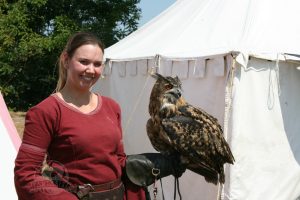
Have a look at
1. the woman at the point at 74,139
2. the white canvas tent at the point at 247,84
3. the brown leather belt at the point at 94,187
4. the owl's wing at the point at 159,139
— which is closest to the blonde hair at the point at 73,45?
the woman at the point at 74,139

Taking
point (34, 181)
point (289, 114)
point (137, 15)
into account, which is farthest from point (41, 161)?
point (137, 15)

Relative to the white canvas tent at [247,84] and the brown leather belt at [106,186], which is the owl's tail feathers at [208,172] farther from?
the white canvas tent at [247,84]

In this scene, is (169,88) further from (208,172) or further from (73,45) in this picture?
(73,45)

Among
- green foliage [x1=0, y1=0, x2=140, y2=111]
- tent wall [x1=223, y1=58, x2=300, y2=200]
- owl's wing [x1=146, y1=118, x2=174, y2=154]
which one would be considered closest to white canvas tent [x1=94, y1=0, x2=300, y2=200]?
tent wall [x1=223, y1=58, x2=300, y2=200]

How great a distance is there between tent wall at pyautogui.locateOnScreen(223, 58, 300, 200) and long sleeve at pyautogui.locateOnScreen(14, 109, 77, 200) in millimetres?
2973

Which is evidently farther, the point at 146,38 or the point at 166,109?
the point at 146,38

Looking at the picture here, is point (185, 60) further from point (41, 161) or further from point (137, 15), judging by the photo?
point (137, 15)

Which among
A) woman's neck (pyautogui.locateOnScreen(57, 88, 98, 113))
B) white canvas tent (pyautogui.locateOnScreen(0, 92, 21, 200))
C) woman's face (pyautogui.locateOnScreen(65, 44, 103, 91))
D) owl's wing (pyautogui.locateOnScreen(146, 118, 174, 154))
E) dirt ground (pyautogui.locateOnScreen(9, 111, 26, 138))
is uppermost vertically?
woman's face (pyautogui.locateOnScreen(65, 44, 103, 91))

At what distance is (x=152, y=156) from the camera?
2.10 m

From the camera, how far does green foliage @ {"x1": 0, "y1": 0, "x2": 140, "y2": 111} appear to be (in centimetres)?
1127

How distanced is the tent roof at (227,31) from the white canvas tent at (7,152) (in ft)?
7.08

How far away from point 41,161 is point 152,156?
2.25ft

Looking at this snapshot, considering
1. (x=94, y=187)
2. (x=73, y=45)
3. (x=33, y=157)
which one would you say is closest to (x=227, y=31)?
(x=73, y=45)

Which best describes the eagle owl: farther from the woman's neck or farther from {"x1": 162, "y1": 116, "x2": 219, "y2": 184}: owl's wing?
the woman's neck
